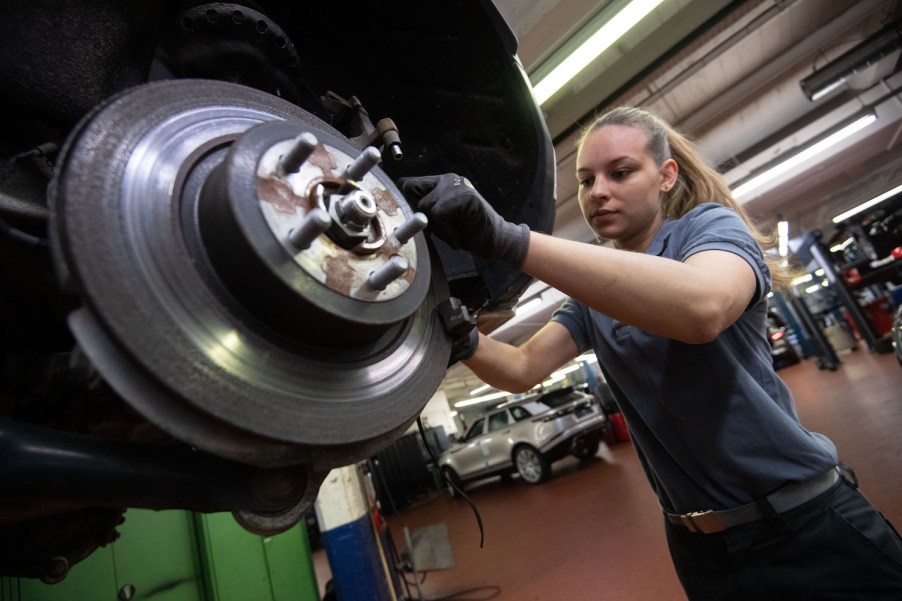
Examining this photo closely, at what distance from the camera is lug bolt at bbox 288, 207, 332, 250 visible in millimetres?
396

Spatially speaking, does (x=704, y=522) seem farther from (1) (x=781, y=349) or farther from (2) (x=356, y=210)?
(1) (x=781, y=349)

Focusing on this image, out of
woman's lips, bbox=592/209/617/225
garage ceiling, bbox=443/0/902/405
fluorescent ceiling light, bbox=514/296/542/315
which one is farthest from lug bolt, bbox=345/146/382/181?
fluorescent ceiling light, bbox=514/296/542/315

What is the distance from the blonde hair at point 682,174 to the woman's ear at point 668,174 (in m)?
0.01

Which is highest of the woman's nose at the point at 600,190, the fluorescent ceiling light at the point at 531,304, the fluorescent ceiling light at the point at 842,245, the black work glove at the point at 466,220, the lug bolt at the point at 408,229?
the fluorescent ceiling light at the point at 531,304

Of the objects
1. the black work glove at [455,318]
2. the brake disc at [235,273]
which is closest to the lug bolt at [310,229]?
the brake disc at [235,273]

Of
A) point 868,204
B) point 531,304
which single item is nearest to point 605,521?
point 531,304

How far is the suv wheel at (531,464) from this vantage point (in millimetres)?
6078

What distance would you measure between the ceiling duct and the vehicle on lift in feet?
14.9

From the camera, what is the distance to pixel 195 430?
1.15ft

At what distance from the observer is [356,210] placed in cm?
44

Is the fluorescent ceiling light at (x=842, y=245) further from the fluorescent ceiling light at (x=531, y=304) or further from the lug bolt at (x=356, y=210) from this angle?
the lug bolt at (x=356, y=210)

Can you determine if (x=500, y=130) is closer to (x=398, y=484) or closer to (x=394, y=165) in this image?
(x=394, y=165)

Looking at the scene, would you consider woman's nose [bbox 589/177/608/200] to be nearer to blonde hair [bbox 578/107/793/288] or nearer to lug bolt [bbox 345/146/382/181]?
blonde hair [bbox 578/107/793/288]

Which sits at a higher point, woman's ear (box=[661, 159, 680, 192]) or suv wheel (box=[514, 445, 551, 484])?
woman's ear (box=[661, 159, 680, 192])
